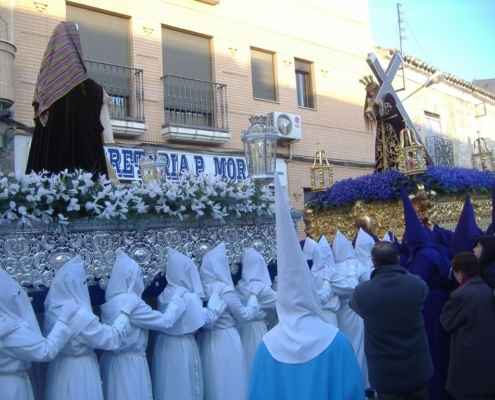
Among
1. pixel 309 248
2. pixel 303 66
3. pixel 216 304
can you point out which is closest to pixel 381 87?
pixel 309 248

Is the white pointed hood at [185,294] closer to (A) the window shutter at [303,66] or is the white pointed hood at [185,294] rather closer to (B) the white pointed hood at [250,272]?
(B) the white pointed hood at [250,272]

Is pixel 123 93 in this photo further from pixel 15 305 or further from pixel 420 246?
pixel 15 305

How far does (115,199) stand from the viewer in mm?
4484

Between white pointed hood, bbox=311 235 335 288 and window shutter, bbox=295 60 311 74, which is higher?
window shutter, bbox=295 60 311 74

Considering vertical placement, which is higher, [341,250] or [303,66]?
[303,66]

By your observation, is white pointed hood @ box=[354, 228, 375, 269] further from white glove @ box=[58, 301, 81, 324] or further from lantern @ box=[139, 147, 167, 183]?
white glove @ box=[58, 301, 81, 324]

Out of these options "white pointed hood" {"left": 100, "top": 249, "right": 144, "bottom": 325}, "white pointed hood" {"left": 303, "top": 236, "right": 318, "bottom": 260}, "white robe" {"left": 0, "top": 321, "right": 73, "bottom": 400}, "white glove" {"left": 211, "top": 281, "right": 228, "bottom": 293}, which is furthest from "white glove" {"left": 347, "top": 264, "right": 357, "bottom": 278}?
"white robe" {"left": 0, "top": 321, "right": 73, "bottom": 400}

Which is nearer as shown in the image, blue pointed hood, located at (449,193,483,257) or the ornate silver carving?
the ornate silver carving

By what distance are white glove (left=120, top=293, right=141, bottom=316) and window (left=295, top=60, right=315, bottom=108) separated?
36.0ft

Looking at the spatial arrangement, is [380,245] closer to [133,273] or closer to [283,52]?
[133,273]

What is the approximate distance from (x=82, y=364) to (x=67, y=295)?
44 centimetres

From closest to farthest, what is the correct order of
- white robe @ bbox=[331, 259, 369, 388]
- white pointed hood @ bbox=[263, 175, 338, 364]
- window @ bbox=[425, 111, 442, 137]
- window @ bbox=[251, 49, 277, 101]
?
white pointed hood @ bbox=[263, 175, 338, 364], white robe @ bbox=[331, 259, 369, 388], window @ bbox=[251, 49, 277, 101], window @ bbox=[425, 111, 442, 137]

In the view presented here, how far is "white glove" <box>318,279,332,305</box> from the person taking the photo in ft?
17.9

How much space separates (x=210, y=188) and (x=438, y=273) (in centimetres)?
202
